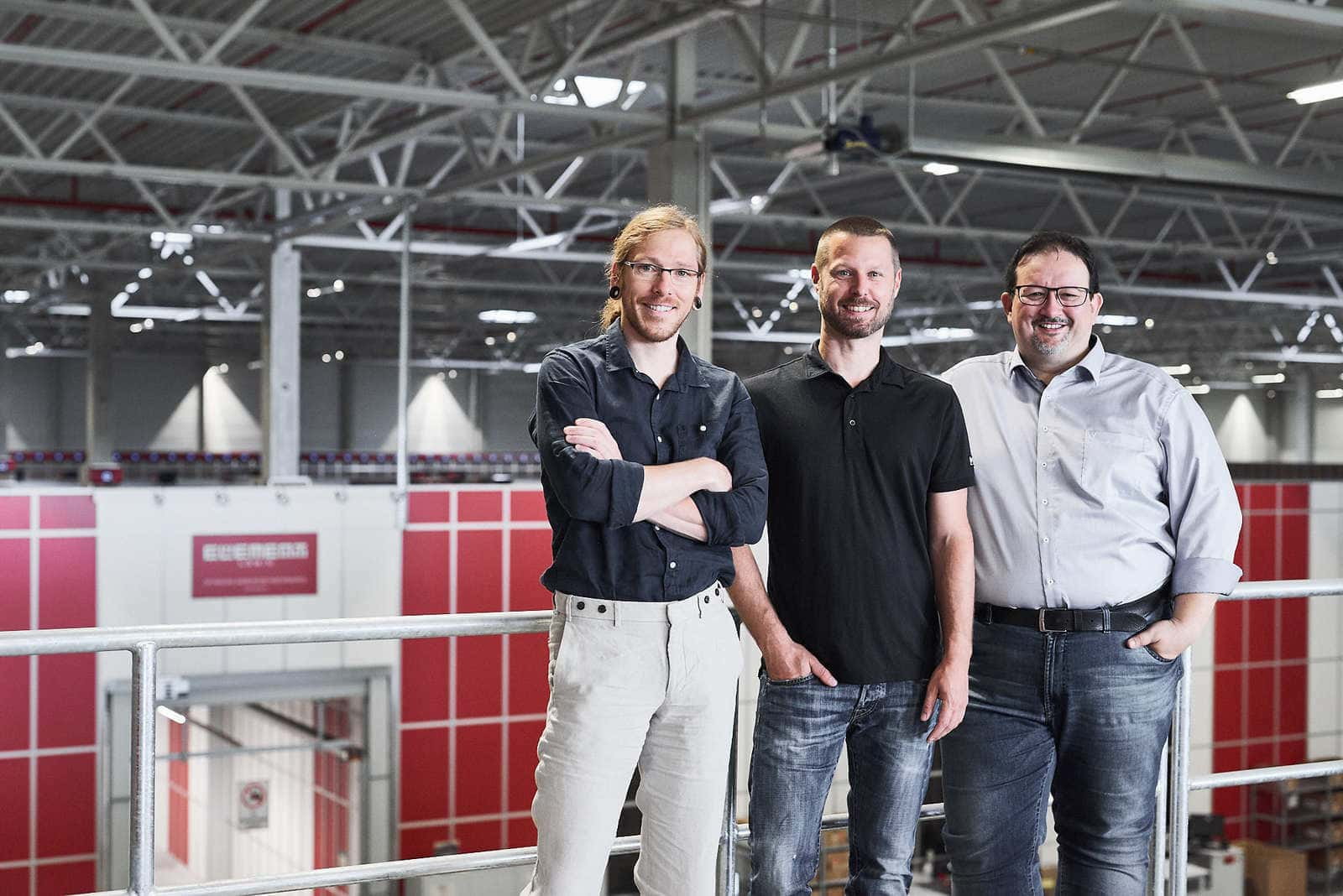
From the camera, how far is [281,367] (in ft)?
58.2

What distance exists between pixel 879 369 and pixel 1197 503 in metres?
0.78

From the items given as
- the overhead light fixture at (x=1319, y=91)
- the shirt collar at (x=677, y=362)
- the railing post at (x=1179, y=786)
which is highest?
the overhead light fixture at (x=1319, y=91)

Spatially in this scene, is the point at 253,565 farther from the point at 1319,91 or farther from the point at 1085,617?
the point at 1085,617

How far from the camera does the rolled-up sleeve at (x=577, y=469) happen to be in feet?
8.02

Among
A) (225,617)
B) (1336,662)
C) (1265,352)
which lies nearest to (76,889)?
(225,617)

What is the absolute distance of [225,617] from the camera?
15156 millimetres

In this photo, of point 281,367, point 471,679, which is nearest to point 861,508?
point 471,679

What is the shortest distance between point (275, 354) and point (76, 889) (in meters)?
6.81

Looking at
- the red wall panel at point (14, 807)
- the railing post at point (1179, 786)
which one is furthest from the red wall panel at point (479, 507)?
the railing post at point (1179, 786)

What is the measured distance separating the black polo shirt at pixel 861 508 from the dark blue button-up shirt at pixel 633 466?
177mm

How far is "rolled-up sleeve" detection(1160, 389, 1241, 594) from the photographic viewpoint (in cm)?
297

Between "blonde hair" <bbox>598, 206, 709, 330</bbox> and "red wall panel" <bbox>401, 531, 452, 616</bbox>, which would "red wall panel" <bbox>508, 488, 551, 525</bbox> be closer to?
"red wall panel" <bbox>401, 531, 452, 616</bbox>

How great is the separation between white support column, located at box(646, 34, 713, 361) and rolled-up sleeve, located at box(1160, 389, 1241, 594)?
8.04 meters

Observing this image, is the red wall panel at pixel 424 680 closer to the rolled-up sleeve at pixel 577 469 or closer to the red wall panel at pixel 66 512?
the red wall panel at pixel 66 512
